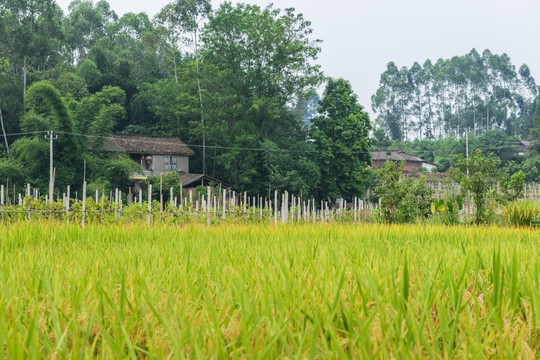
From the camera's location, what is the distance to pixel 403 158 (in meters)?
57.6

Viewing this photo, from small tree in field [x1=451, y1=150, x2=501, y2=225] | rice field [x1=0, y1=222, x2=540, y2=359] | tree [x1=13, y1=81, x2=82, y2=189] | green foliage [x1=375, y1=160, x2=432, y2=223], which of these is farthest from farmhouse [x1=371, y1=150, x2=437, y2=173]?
rice field [x1=0, y1=222, x2=540, y2=359]

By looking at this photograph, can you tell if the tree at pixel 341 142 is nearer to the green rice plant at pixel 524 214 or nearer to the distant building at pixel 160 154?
the distant building at pixel 160 154

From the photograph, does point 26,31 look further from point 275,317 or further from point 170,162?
point 275,317

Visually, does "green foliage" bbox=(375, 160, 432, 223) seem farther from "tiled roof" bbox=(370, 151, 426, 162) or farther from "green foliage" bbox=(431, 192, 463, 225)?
"tiled roof" bbox=(370, 151, 426, 162)

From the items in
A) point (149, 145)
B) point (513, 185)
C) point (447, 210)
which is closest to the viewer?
point (447, 210)

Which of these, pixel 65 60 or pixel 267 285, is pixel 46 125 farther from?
pixel 267 285

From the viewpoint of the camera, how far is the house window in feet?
113

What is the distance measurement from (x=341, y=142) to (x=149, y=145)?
12.8 m

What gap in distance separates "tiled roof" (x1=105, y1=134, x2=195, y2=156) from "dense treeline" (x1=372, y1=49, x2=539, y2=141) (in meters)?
51.5

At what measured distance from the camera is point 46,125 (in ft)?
91.5

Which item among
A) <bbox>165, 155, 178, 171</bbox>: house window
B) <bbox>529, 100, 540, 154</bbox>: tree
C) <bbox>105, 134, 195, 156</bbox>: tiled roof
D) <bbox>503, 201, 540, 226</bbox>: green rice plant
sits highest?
<bbox>529, 100, 540, 154</bbox>: tree

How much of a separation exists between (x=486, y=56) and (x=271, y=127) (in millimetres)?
59604

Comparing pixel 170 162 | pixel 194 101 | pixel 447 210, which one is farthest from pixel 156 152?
pixel 447 210

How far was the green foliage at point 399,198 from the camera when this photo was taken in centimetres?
1322
